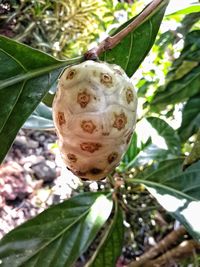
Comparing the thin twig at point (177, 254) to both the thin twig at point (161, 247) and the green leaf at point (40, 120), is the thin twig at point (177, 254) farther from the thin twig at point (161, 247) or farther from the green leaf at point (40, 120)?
the green leaf at point (40, 120)

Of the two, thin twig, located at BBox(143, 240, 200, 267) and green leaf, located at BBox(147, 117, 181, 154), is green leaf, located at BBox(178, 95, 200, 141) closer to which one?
green leaf, located at BBox(147, 117, 181, 154)

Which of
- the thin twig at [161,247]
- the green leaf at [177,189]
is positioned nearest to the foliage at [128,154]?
the green leaf at [177,189]

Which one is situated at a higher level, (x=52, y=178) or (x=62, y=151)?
(x=62, y=151)

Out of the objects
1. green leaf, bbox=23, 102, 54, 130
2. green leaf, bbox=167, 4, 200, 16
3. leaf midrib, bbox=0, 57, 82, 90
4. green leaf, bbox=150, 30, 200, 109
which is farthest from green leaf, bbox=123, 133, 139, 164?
leaf midrib, bbox=0, 57, 82, 90

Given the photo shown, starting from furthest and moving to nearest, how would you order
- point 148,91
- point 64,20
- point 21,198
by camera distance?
point 21,198
point 64,20
point 148,91

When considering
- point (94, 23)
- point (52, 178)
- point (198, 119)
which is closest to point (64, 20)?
point (94, 23)

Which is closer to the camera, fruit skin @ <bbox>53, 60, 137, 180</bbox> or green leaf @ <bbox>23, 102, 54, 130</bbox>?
fruit skin @ <bbox>53, 60, 137, 180</bbox>

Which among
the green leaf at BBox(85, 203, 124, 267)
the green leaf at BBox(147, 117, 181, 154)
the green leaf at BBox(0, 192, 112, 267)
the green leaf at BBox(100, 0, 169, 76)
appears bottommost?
the green leaf at BBox(85, 203, 124, 267)

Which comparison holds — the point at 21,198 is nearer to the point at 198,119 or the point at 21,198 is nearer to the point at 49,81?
the point at 198,119
